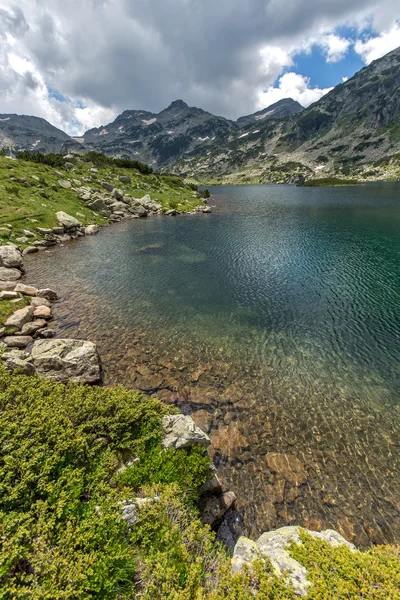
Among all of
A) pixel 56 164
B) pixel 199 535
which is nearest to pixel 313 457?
pixel 199 535

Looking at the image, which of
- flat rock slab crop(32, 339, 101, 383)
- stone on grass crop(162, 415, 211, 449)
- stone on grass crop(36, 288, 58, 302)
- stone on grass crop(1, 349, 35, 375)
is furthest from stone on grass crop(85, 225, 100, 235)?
stone on grass crop(162, 415, 211, 449)

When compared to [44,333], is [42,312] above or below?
above

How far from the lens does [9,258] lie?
37.9m

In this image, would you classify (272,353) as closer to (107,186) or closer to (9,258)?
(9,258)

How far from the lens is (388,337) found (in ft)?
76.6

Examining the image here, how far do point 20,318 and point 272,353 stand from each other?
24.2m

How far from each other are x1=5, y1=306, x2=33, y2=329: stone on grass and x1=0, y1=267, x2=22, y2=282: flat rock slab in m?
11.9

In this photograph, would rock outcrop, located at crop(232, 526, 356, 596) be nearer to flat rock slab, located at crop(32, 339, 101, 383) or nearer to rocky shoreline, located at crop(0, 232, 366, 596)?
rocky shoreline, located at crop(0, 232, 366, 596)

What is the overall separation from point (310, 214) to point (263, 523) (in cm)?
8795

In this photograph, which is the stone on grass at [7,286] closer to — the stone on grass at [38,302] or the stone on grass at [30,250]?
the stone on grass at [38,302]

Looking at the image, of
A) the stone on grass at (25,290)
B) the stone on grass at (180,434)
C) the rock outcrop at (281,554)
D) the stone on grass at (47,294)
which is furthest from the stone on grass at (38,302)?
the rock outcrop at (281,554)

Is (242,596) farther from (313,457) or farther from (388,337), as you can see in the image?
(388,337)

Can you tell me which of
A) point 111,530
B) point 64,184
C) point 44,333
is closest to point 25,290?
point 44,333

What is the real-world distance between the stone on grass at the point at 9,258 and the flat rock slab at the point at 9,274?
207 cm
